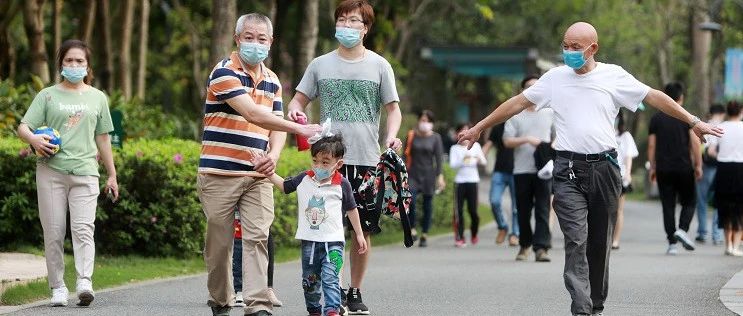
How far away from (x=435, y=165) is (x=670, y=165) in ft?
11.3

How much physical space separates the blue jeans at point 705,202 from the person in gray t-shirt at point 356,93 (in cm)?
1024

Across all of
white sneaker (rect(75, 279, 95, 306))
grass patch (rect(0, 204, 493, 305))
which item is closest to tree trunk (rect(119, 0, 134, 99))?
grass patch (rect(0, 204, 493, 305))

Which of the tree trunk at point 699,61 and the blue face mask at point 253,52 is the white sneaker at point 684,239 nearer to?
the blue face mask at point 253,52

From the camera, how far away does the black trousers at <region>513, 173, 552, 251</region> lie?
1515 cm

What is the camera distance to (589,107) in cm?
Result: 909

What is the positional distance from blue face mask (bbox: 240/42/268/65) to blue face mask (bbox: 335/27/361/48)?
0.87 meters

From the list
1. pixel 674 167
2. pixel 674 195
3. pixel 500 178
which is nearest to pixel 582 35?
pixel 674 167

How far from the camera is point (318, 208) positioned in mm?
8922

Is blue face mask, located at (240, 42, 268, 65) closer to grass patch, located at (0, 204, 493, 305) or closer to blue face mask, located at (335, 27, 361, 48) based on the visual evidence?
blue face mask, located at (335, 27, 361, 48)

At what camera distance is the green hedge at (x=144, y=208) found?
13.9 meters

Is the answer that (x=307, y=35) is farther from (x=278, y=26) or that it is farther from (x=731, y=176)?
(x=278, y=26)

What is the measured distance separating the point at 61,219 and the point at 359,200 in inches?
80.5

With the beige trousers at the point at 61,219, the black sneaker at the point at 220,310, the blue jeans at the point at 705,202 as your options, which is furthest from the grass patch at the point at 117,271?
the blue jeans at the point at 705,202

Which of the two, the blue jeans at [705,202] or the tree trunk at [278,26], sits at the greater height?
the tree trunk at [278,26]
